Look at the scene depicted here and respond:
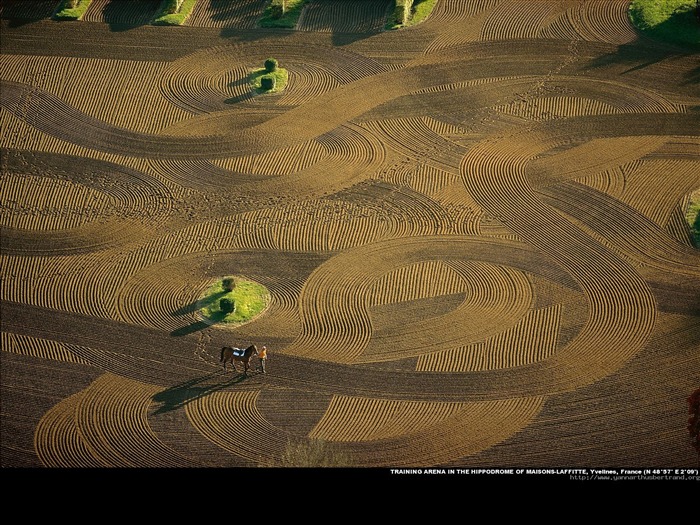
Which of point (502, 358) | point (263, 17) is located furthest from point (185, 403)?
point (263, 17)

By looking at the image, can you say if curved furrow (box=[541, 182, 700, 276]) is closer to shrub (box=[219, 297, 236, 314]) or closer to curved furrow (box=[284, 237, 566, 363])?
curved furrow (box=[284, 237, 566, 363])

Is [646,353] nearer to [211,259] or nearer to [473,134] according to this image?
[473,134]

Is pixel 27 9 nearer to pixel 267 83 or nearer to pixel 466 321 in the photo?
pixel 267 83

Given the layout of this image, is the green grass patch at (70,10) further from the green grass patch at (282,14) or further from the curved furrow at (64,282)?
the curved furrow at (64,282)

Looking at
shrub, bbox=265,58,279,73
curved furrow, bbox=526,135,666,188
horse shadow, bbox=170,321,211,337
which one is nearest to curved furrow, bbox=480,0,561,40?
curved furrow, bbox=526,135,666,188

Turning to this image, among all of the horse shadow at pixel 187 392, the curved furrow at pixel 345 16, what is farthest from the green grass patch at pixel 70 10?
the horse shadow at pixel 187 392
